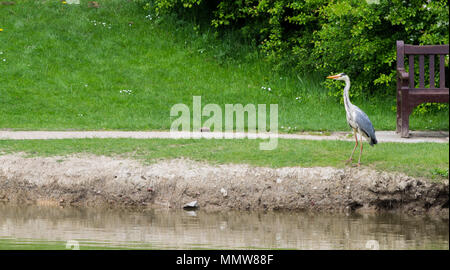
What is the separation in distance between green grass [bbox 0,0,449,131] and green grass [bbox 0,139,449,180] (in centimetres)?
212

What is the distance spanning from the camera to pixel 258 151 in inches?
464

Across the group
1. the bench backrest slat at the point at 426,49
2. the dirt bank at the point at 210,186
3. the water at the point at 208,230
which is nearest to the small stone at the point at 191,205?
the dirt bank at the point at 210,186

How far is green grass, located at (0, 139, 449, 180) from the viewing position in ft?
36.0

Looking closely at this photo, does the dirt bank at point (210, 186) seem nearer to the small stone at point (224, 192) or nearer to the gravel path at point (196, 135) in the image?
the small stone at point (224, 192)

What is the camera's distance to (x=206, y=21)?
69.2 feet

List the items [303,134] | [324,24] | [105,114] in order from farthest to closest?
[324,24] < [105,114] < [303,134]

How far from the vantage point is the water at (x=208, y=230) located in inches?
353

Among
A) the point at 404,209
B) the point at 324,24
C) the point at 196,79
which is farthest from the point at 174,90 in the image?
the point at 404,209

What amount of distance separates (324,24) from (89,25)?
7.25 metres

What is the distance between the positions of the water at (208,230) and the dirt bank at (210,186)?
22 cm

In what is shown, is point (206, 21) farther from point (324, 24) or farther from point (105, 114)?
point (105, 114)

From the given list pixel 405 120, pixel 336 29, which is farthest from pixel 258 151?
pixel 336 29

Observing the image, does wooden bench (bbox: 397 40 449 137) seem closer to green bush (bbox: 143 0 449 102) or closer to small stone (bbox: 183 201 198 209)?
green bush (bbox: 143 0 449 102)

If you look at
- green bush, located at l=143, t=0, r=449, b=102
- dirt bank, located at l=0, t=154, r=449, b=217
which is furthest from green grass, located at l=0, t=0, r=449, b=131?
dirt bank, located at l=0, t=154, r=449, b=217
